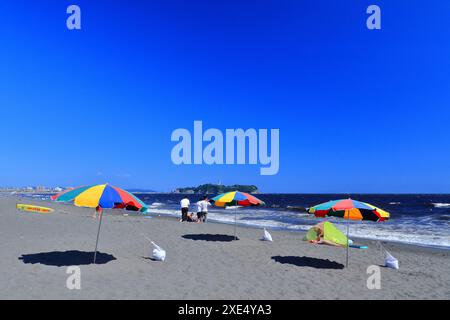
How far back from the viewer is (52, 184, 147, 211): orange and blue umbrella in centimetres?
788

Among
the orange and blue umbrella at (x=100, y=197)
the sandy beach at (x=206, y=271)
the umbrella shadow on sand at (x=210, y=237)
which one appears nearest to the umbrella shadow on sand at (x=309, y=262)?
the sandy beach at (x=206, y=271)

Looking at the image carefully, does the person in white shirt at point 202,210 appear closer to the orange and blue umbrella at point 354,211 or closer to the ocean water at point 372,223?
the ocean water at point 372,223

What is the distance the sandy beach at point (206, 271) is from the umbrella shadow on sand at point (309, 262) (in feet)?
0.11

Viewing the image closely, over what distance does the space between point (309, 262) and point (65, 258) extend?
7.23 m

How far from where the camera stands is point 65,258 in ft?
32.4

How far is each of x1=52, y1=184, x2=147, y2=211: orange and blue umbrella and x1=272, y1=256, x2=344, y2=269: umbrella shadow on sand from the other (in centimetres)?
492

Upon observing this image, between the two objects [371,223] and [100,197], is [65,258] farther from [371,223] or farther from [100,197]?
[371,223]

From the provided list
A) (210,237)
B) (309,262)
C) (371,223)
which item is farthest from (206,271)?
(371,223)

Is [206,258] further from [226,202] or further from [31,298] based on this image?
[31,298]

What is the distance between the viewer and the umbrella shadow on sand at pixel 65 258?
9.24m

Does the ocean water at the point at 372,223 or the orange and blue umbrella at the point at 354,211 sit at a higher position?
the orange and blue umbrella at the point at 354,211

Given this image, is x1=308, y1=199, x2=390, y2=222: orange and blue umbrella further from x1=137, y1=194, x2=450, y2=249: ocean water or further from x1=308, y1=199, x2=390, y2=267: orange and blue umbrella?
x1=137, y1=194, x2=450, y2=249: ocean water

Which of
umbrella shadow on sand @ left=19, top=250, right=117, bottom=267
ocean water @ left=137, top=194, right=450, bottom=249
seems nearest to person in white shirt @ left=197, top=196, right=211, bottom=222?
ocean water @ left=137, top=194, right=450, bottom=249
